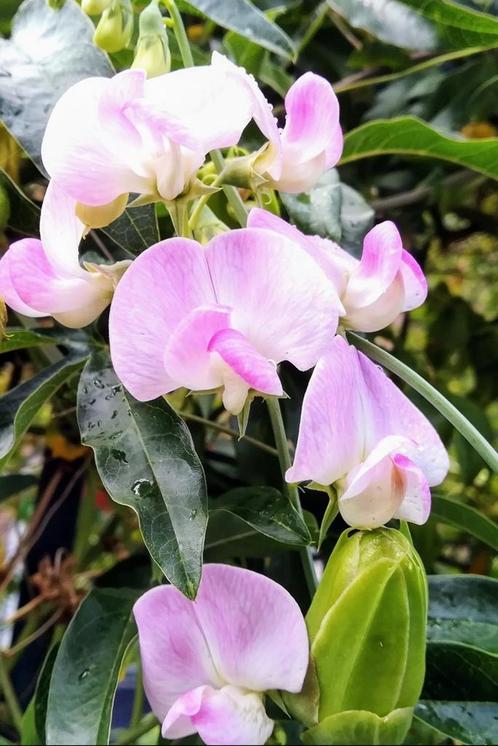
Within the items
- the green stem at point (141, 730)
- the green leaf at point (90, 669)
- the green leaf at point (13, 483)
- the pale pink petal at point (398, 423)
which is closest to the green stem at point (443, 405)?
the pale pink petal at point (398, 423)

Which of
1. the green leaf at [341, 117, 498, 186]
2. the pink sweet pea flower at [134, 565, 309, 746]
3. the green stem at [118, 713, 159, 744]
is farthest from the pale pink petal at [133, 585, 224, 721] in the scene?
the green leaf at [341, 117, 498, 186]

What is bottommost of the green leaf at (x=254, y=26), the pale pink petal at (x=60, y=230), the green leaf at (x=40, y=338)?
the green leaf at (x=40, y=338)

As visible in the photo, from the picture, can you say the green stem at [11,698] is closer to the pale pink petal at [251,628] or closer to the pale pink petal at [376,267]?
the pale pink petal at [251,628]

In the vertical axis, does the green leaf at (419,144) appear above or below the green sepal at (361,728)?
above

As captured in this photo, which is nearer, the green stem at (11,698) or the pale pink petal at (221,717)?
the pale pink petal at (221,717)

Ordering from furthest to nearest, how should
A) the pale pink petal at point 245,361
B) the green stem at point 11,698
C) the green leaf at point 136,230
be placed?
1. the green stem at point 11,698
2. the green leaf at point 136,230
3. the pale pink petal at point 245,361
